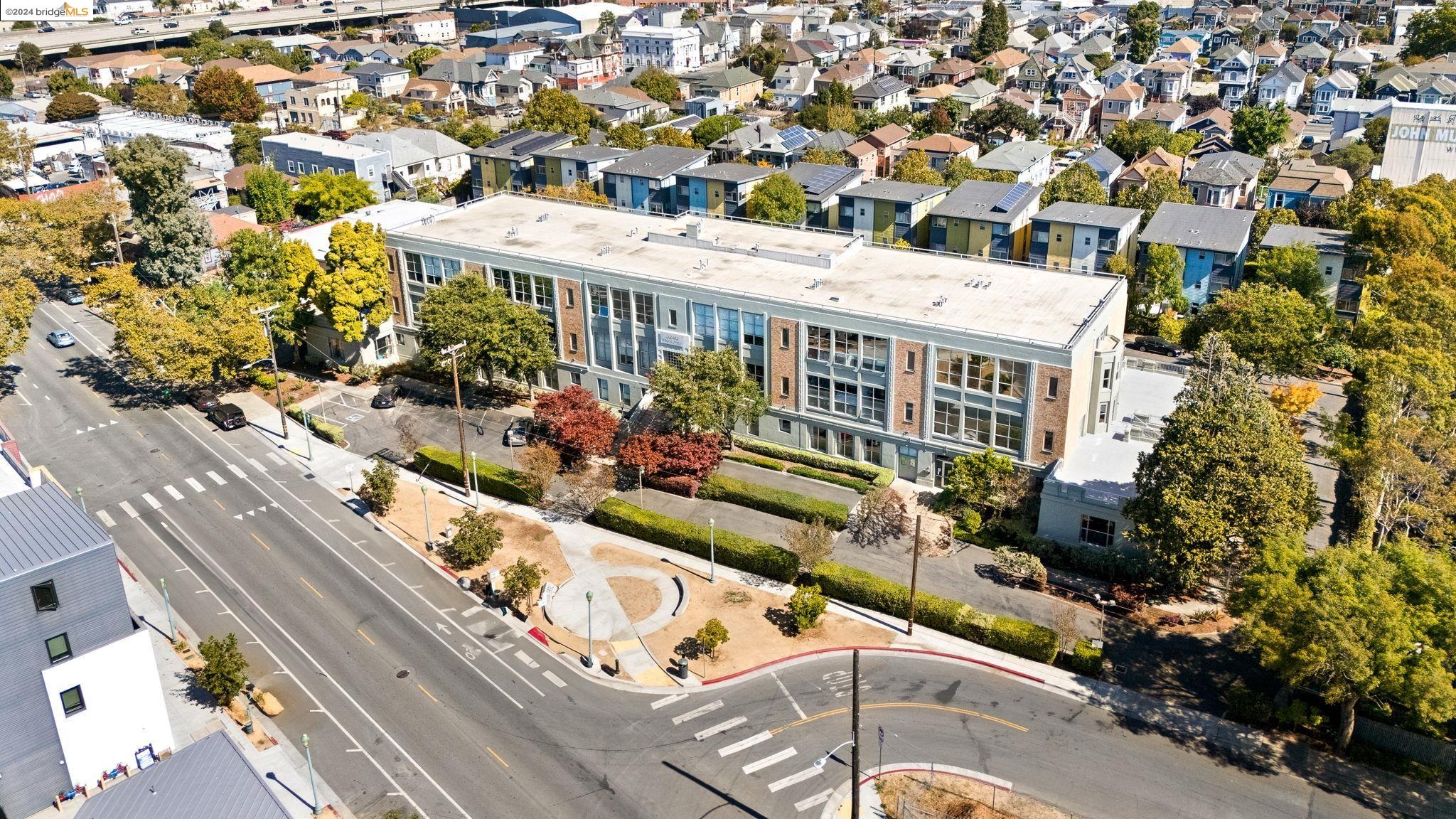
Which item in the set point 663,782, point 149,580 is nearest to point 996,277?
point 663,782

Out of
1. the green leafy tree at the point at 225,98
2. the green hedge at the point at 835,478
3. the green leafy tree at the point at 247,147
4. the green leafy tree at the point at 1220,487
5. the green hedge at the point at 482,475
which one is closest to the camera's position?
the green leafy tree at the point at 1220,487

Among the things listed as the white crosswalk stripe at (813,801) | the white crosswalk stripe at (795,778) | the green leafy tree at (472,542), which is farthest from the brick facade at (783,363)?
the white crosswalk stripe at (813,801)

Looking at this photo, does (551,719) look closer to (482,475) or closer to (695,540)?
(695,540)

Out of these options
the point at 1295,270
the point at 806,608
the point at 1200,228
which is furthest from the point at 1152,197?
the point at 806,608

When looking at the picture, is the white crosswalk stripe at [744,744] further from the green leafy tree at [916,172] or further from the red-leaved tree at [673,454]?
the green leafy tree at [916,172]

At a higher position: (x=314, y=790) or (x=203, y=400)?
(x=203, y=400)
